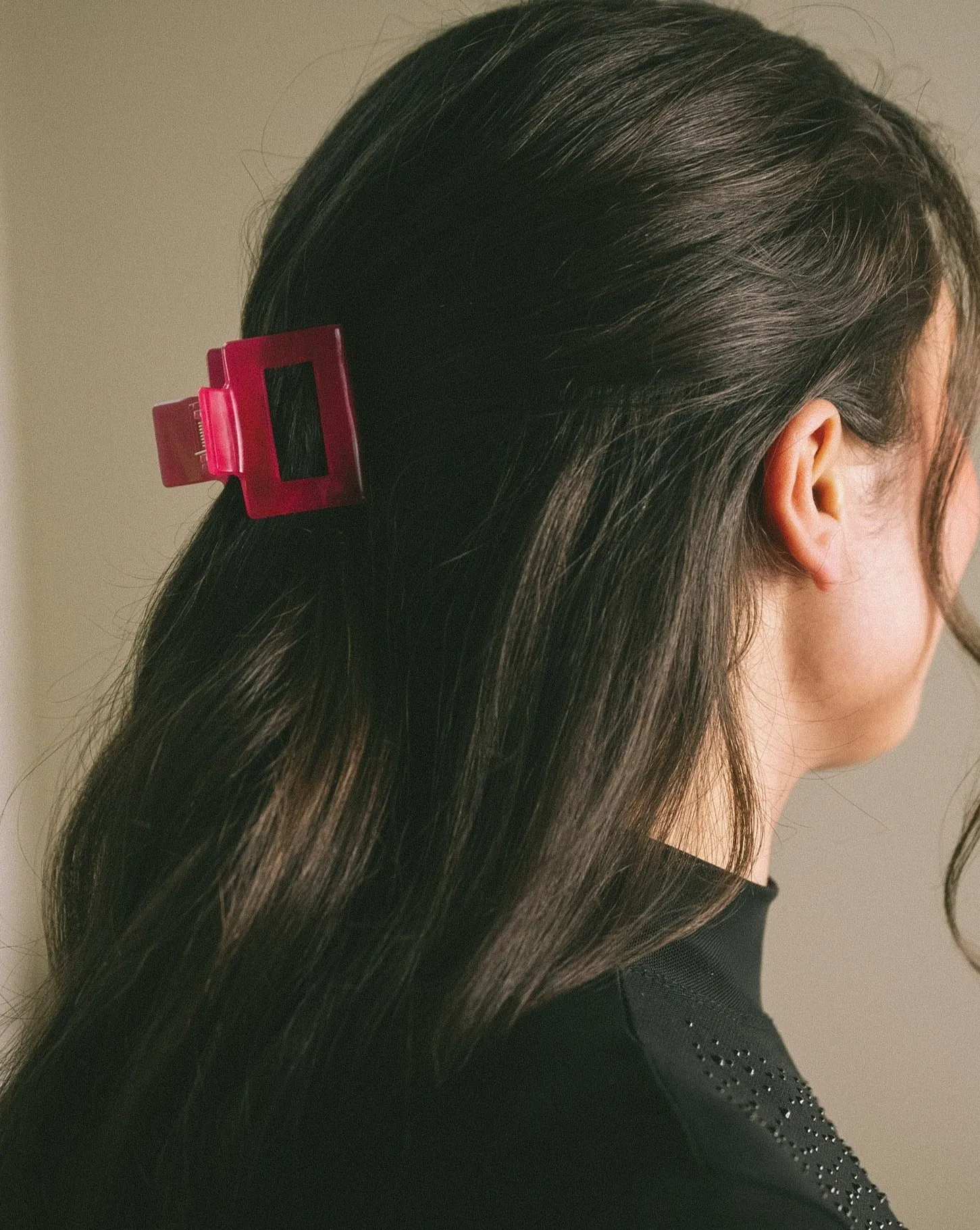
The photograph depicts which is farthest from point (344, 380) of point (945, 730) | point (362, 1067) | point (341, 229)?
point (945, 730)

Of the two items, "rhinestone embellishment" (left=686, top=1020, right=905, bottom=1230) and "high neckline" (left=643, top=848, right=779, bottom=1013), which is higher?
"high neckline" (left=643, top=848, right=779, bottom=1013)

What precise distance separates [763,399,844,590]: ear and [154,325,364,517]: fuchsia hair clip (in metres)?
0.22

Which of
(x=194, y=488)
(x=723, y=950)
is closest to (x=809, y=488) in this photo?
(x=723, y=950)

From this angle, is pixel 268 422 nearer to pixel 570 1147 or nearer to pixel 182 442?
pixel 182 442

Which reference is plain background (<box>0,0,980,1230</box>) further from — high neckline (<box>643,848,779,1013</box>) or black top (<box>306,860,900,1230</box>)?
black top (<box>306,860,900,1230</box>)

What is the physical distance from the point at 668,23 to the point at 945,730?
0.92 m

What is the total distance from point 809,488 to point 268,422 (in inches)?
11.4

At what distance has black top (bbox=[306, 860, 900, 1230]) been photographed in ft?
1.40

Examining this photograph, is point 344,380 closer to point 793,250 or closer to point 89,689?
point 793,250

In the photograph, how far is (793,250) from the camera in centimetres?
55

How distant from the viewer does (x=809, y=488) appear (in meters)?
0.56

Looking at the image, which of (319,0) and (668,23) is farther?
(319,0)

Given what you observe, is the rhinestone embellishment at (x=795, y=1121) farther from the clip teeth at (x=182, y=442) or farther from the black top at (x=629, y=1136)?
the clip teeth at (x=182, y=442)

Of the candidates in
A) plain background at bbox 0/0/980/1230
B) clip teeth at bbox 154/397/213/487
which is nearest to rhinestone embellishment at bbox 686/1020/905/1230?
clip teeth at bbox 154/397/213/487
